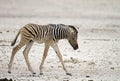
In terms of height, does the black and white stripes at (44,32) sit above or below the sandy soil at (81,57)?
above

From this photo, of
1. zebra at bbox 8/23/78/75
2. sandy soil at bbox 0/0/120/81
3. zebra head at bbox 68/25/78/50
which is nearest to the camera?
sandy soil at bbox 0/0/120/81

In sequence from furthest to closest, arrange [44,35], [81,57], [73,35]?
[81,57]
[73,35]
[44,35]

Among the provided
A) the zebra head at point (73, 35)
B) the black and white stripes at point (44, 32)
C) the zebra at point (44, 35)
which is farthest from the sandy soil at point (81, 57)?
the black and white stripes at point (44, 32)

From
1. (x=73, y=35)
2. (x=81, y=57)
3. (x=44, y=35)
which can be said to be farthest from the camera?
(x=81, y=57)

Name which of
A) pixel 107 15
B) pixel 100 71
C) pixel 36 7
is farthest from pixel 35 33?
pixel 36 7

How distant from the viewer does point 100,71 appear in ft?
47.0

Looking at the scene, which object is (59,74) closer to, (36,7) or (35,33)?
(35,33)

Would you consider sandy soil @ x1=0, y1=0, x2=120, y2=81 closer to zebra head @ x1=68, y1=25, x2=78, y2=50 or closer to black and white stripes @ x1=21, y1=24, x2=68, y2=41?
zebra head @ x1=68, y1=25, x2=78, y2=50

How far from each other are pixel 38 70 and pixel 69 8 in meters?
29.2

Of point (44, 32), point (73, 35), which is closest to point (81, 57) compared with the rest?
point (73, 35)

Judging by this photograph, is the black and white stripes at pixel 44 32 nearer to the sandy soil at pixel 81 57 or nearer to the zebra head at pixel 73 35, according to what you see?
the zebra head at pixel 73 35

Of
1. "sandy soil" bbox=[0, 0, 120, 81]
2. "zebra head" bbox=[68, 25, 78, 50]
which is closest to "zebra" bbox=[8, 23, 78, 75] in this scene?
"zebra head" bbox=[68, 25, 78, 50]

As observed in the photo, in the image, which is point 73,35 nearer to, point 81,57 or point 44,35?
point 44,35

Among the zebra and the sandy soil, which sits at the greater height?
the zebra
